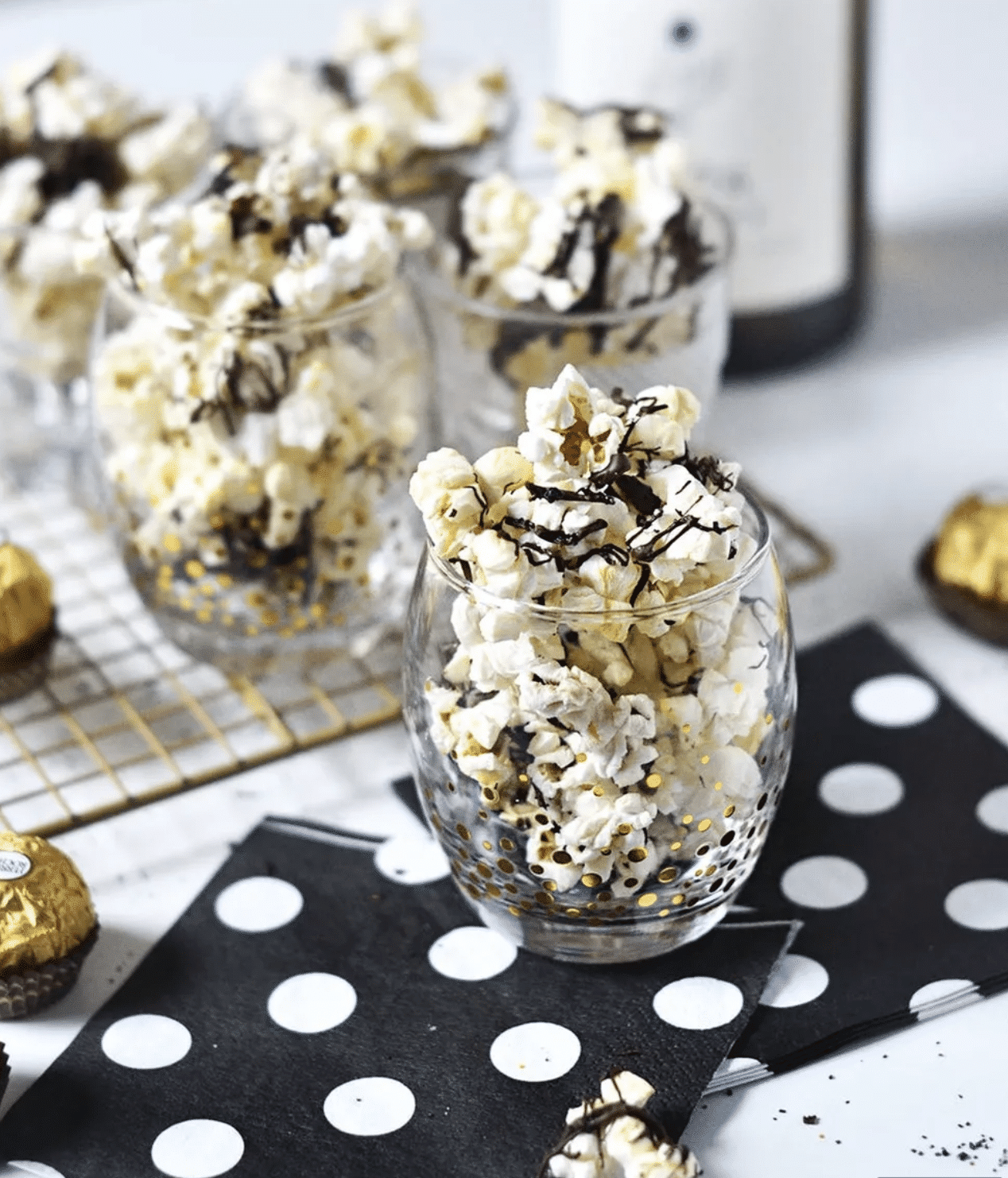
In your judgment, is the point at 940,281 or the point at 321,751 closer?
the point at 321,751

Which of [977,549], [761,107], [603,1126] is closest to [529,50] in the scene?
[761,107]

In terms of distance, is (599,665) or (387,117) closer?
(599,665)

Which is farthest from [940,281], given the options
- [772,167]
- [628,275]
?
[628,275]

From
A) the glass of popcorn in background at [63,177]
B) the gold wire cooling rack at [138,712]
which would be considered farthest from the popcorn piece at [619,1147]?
the glass of popcorn in background at [63,177]

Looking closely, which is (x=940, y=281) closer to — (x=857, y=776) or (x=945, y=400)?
(x=945, y=400)

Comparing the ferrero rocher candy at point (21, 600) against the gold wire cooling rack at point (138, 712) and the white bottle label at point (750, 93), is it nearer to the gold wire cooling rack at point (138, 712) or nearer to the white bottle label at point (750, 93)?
the gold wire cooling rack at point (138, 712)

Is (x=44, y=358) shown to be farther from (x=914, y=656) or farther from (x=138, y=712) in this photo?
(x=914, y=656)

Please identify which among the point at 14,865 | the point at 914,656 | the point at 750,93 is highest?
the point at 750,93

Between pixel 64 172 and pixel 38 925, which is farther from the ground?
pixel 64 172
